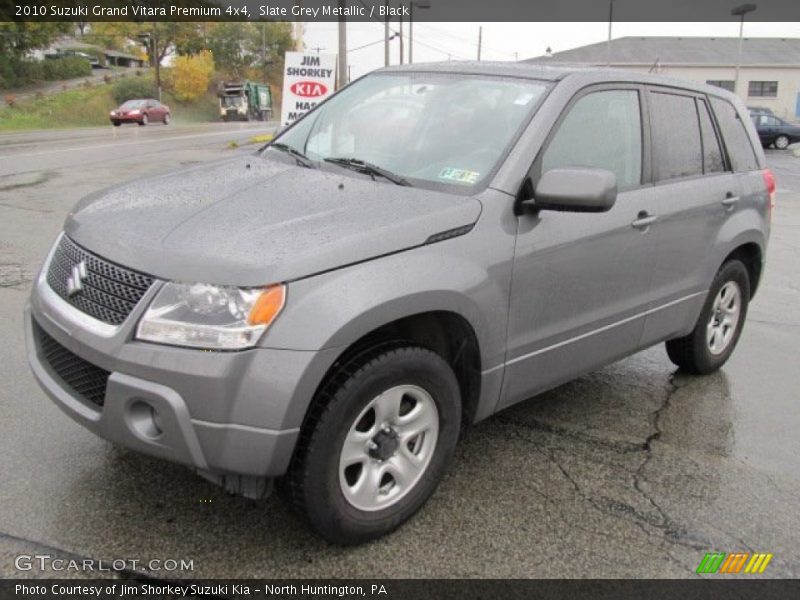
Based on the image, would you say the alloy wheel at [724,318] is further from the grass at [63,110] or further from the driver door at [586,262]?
the grass at [63,110]

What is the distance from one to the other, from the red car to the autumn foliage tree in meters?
27.3

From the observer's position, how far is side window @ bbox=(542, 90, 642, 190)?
11.6ft

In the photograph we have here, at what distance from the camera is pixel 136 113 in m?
42.6

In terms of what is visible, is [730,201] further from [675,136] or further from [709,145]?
[675,136]

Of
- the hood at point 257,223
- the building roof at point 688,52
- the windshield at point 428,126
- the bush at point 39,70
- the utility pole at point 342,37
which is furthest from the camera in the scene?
the bush at point 39,70

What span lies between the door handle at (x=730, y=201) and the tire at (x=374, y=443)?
2.36 metres

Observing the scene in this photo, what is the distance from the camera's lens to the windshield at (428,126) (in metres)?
3.39

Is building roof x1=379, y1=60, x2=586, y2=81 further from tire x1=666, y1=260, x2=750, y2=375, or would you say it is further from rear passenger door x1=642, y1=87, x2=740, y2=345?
tire x1=666, y1=260, x2=750, y2=375

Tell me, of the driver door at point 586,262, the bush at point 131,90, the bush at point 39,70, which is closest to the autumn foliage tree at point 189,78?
the bush at point 131,90

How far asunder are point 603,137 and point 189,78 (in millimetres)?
72611

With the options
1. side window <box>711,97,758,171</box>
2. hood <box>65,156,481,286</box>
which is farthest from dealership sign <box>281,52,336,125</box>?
hood <box>65,156,481,286</box>

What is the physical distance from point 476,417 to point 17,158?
57.5 feet

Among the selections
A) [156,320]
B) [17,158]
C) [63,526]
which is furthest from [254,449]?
[17,158]

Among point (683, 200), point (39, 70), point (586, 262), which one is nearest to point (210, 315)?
point (586, 262)
